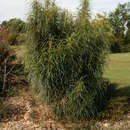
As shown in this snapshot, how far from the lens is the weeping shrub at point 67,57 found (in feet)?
29.3

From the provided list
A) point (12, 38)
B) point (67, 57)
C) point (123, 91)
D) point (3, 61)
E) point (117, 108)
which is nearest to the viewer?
point (67, 57)

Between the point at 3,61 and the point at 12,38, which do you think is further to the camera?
the point at 12,38

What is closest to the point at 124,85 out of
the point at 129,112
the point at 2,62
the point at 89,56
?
the point at 129,112

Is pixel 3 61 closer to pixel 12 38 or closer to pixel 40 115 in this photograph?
pixel 12 38

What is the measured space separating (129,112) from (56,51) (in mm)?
2638

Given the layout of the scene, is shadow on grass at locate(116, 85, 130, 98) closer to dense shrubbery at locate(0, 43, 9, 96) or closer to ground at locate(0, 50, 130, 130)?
ground at locate(0, 50, 130, 130)

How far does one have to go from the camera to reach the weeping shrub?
892cm

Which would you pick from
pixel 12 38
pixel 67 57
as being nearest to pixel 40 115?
pixel 67 57

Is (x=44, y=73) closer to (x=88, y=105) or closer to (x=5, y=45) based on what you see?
(x=88, y=105)

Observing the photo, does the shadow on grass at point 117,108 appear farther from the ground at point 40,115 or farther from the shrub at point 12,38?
the shrub at point 12,38

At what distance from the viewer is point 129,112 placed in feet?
31.2

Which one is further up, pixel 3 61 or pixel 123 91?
pixel 3 61

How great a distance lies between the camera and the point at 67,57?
8.95 metres

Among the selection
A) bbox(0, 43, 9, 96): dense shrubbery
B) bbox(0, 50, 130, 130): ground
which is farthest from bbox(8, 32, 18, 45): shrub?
bbox(0, 50, 130, 130): ground
